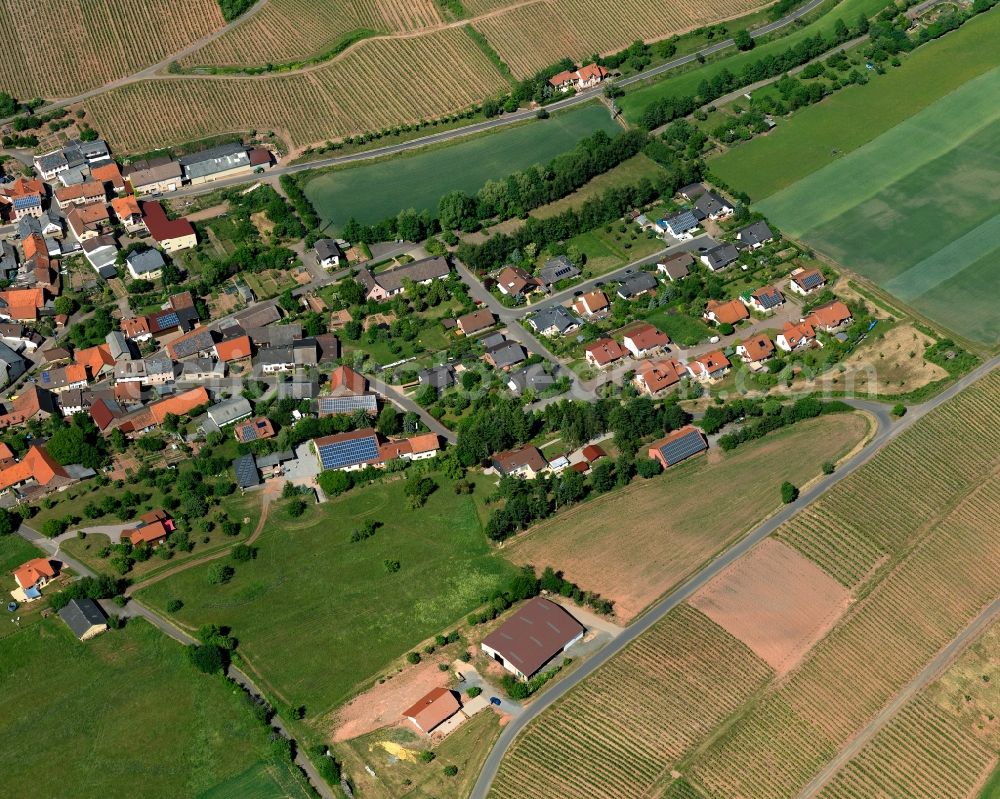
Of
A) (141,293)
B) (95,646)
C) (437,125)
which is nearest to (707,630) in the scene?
(95,646)

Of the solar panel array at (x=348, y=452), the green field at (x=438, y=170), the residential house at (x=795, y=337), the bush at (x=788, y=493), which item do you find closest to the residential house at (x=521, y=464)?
the solar panel array at (x=348, y=452)

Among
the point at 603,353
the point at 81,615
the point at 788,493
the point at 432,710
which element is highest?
the point at 81,615

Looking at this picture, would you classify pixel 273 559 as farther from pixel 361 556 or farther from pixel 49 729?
pixel 49 729

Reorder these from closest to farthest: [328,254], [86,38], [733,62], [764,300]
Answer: [764,300]
[328,254]
[86,38]
[733,62]

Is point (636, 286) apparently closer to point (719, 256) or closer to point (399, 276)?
point (719, 256)

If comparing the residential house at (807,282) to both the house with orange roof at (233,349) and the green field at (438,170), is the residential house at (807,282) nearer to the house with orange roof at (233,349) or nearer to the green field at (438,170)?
the green field at (438,170)

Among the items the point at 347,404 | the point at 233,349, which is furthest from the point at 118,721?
the point at 233,349
